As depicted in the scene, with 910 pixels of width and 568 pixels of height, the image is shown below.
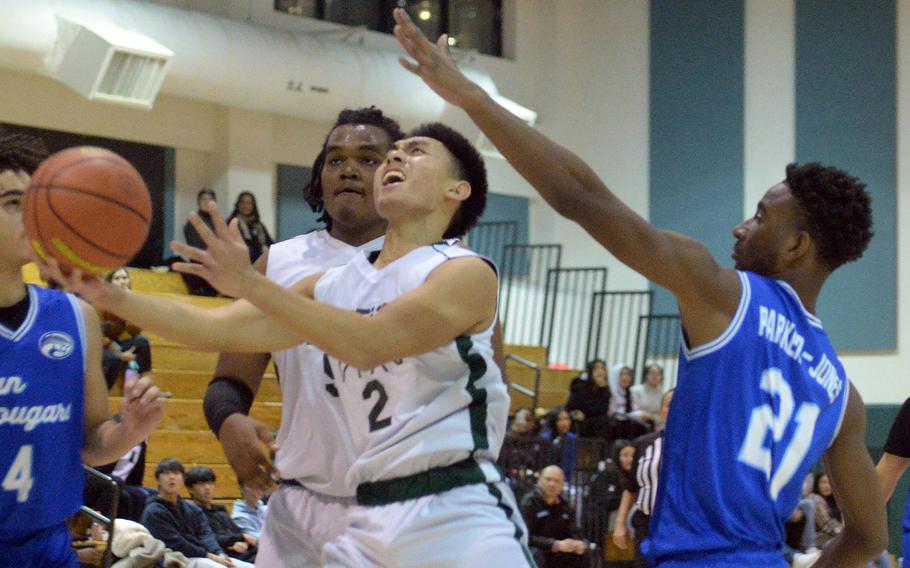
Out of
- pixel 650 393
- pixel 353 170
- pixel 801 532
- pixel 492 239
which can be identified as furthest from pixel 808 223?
pixel 492 239

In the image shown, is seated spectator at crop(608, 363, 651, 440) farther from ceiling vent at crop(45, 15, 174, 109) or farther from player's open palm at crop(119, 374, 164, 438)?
player's open palm at crop(119, 374, 164, 438)

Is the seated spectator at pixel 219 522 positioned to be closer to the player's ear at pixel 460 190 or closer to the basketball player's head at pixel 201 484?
the basketball player's head at pixel 201 484

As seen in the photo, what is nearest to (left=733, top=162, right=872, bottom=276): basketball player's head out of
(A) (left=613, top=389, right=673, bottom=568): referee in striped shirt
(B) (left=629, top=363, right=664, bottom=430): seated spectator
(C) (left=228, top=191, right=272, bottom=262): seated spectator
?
(A) (left=613, top=389, right=673, bottom=568): referee in striped shirt

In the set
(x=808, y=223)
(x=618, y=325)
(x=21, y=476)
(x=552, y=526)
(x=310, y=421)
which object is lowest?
(x=552, y=526)

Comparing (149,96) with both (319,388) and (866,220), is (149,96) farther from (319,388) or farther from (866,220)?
(866,220)

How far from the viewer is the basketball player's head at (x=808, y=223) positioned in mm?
3273

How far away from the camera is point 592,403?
44.0ft

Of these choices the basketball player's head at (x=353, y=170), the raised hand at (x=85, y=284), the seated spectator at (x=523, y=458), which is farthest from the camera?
the seated spectator at (x=523, y=458)

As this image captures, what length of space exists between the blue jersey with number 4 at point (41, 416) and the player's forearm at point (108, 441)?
0.04 metres

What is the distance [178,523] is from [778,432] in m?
5.14

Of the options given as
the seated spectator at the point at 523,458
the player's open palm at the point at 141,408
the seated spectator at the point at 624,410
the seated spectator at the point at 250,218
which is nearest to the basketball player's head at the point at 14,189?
the player's open palm at the point at 141,408

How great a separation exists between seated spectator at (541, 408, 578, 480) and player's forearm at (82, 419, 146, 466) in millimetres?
7999

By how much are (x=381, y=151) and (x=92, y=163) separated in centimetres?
132

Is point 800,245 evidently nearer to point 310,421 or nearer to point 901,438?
point 310,421
